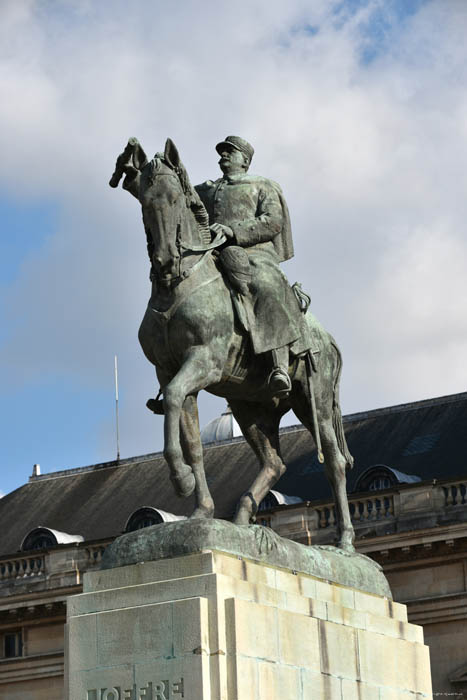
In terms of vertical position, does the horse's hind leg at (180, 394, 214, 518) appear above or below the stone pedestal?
above

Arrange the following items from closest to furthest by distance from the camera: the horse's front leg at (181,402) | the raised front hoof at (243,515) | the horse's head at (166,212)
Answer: the horse's front leg at (181,402), the horse's head at (166,212), the raised front hoof at (243,515)

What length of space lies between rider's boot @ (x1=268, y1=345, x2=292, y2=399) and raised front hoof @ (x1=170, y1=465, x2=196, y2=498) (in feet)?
4.91

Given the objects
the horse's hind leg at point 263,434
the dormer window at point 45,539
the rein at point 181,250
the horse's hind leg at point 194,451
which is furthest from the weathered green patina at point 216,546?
the dormer window at point 45,539

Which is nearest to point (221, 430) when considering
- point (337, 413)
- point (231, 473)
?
point (231, 473)

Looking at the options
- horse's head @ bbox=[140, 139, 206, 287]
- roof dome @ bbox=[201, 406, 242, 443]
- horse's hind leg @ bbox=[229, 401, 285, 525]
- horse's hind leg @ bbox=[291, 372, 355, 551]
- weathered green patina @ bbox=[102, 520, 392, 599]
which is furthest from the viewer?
roof dome @ bbox=[201, 406, 242, 443]

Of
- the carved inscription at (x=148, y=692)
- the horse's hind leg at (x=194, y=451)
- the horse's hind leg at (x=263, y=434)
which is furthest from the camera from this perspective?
the horse's hind leg at (x=263, y=434)

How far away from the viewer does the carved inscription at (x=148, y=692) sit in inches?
645

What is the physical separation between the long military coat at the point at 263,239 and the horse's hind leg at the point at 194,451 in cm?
94

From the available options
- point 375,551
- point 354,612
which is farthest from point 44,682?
point 354,612

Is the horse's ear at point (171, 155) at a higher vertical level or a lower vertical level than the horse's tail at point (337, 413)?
higher

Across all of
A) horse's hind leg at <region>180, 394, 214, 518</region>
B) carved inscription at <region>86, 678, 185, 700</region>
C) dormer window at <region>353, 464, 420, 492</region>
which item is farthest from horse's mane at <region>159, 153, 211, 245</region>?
dormer window at <region>353, 464, 420, 492</region>

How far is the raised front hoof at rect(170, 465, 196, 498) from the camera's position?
58.0ft

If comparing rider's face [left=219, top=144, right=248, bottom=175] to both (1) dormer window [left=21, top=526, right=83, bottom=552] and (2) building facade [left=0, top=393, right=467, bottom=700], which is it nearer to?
(2) building facade [left=0, top=393, right=467, bottom=700]

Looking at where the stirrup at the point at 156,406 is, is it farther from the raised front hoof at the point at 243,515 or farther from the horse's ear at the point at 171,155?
the horse's ear at the point at 171,155
